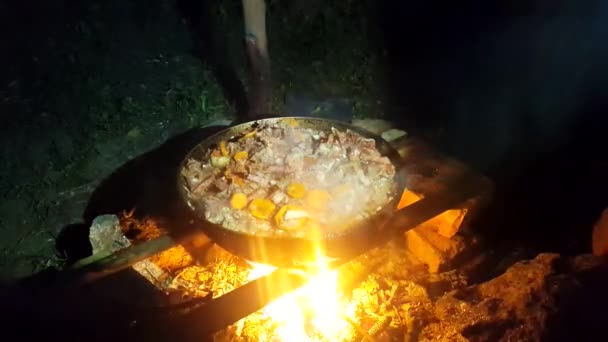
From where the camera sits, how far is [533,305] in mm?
2980

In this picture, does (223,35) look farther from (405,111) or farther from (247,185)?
(247,185)

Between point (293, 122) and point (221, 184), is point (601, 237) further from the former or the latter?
point (221, 184)

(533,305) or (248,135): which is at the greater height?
(248,135)

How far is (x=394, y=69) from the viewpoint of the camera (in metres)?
7.56

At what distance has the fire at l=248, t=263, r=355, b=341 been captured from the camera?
340 centimetres

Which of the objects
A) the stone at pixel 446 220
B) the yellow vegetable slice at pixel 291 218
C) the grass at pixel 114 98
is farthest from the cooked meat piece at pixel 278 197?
the grass at pixel 114 98

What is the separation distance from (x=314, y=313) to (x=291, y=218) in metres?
0.96

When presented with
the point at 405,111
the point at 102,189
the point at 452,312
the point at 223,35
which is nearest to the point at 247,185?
the point at 452,312

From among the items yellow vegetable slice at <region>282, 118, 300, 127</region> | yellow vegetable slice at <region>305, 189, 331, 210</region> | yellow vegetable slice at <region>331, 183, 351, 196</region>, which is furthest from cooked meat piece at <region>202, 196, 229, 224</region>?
yellow vegetable slice at <region>282, 118, 300, 127</region>

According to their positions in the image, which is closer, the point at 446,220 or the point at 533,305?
the point at 533,305

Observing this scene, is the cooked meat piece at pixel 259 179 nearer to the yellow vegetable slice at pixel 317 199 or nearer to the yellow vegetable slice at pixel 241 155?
the yellow vegetable slice at pixel 241 155

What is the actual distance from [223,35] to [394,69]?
2.73 metres

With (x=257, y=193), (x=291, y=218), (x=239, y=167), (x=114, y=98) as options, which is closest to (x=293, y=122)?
(x=239, y=167)

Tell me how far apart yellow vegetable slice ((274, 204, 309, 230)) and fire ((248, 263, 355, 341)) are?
2.06 feet
